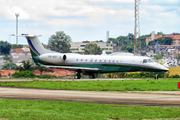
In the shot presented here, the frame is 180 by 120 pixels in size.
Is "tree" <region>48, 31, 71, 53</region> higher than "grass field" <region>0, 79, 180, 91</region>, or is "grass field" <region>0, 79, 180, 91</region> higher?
"tree" <region>48, 31, 71, 53</region>

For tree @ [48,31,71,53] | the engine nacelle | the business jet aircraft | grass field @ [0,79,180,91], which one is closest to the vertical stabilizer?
the business jet aircraft

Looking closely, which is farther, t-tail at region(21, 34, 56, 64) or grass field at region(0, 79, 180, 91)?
t-tail at region(21, 34, 56, 64)

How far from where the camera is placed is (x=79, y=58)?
55.6m

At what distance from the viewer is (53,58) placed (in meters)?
56.6

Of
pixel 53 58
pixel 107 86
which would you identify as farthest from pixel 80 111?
pixel 53 58

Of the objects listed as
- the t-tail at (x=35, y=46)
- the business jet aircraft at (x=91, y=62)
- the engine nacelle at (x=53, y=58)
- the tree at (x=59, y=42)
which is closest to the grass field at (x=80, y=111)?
the business jet aircraft at (x=91, y=62)

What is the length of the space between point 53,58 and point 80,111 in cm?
3981

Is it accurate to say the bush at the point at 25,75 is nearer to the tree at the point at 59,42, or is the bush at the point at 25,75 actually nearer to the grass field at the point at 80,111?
the grass field at the point at 80,111

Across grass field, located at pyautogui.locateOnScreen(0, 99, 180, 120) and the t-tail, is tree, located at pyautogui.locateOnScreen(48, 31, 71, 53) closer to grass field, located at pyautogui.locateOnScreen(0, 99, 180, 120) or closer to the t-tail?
the t-tail

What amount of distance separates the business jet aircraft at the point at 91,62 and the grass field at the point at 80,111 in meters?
32.2

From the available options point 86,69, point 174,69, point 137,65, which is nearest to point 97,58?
point 86,69

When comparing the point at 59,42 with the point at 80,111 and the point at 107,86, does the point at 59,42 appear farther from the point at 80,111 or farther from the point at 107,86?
the point at 80,111

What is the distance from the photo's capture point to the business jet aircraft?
51.2 meters

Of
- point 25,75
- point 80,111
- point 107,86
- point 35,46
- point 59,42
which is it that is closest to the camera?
point 80,111
